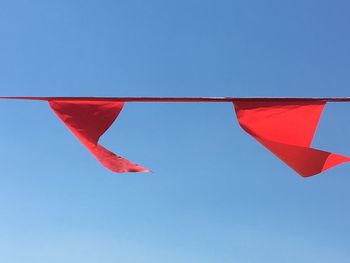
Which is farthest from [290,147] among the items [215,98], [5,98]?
[5,98]

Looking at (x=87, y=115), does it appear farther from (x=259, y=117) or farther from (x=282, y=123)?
(x=282, y=123)

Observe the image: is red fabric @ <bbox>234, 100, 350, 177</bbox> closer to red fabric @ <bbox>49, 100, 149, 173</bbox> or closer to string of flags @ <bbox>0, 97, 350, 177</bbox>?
string of flags @ <bbox>0, 97, 350, 177</bbox>

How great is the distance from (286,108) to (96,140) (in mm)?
2056

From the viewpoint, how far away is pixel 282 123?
6.38 meters

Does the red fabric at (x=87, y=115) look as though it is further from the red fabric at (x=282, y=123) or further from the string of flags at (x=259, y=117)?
the red fabric at (x=282, y=123)

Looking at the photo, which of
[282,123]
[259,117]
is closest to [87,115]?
[259,117]

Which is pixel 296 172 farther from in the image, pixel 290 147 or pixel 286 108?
pixel 286 108

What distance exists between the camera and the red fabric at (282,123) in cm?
628

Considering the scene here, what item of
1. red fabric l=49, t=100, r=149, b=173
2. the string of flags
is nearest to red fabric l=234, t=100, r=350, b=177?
the string of flags

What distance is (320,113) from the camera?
632cm

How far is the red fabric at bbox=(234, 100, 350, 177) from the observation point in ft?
20.6

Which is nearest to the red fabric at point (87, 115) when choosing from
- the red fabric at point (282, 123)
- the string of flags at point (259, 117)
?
the string of flags at point (259, 117)

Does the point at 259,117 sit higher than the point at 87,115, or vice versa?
the point at 259,117

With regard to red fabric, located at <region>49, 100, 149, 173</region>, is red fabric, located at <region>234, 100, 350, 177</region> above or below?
above
